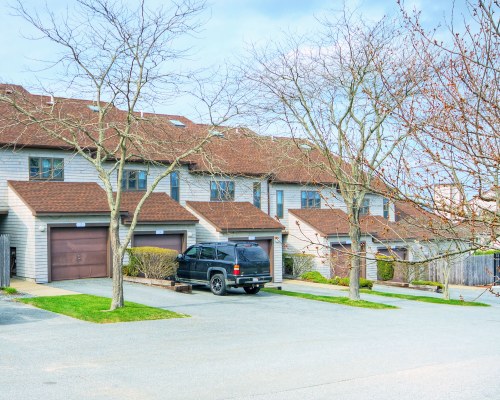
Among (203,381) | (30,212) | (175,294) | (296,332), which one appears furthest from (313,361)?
(30,212)

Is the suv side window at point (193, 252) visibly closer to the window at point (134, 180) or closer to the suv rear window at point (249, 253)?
the suv rear window at point (249, 253)

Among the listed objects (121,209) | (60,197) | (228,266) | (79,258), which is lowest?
(228,266)

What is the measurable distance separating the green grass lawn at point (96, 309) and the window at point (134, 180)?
10.3 m

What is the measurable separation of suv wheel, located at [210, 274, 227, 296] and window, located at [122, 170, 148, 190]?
8253mm

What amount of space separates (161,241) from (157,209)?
144 centimetres

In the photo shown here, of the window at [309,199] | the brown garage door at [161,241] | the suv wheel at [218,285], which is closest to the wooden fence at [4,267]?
the suv wheel at [218,285]

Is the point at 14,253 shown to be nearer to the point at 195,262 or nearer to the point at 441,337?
the point at 195,262

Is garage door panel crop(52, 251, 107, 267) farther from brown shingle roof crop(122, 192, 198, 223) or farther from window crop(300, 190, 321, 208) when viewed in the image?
window crop(300, 190, 321, 208)

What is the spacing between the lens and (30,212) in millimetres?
26469

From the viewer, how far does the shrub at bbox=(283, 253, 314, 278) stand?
3634 centimetres

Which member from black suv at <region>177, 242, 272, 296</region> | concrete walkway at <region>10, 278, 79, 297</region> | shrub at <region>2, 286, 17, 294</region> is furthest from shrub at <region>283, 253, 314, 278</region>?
shrub at <region>2, 286, 17, 294</region>

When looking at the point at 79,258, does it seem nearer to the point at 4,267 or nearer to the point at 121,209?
the point at 121,209

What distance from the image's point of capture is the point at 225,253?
2530cm

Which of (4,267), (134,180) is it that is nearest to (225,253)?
(4,267)
